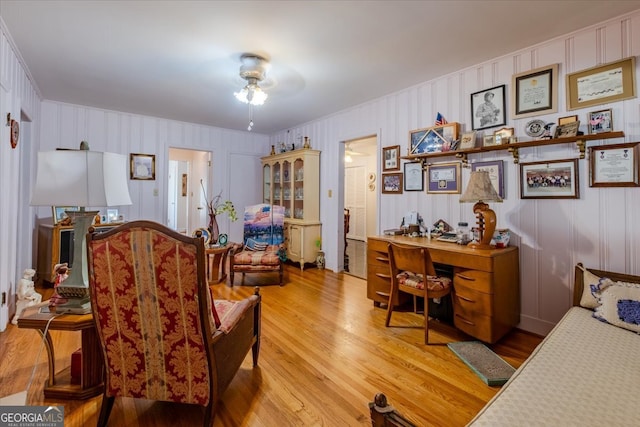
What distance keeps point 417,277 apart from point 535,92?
74.9 inches

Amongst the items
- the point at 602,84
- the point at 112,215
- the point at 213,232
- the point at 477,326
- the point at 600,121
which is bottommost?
the point at 477,326

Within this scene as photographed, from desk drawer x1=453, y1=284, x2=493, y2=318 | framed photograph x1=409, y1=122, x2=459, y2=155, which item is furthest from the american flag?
desk drawer x1=453, y1=284, x2=493, y2=318

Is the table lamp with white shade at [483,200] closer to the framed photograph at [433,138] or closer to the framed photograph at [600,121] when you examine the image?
the framed photograph at [433,138]

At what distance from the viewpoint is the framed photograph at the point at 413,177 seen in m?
3.43

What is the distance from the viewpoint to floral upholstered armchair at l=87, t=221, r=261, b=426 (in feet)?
4.00

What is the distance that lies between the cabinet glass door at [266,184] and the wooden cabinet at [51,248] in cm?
269

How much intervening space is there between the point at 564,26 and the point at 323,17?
73.3 inches

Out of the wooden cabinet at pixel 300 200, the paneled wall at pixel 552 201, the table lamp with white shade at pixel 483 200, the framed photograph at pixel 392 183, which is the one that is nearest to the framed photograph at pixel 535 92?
the paneled wall at pixel 552 201

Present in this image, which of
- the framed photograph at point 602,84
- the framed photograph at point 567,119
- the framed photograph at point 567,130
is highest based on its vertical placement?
the framed photograph at point 602,84

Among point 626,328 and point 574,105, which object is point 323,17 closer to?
point 574,105

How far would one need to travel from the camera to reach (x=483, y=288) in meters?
2.30

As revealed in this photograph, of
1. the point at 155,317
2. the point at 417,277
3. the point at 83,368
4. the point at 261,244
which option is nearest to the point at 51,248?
the point at 261,244

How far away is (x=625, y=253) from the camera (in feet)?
7.13

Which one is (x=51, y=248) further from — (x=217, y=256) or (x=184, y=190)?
(x=184, y=190)
